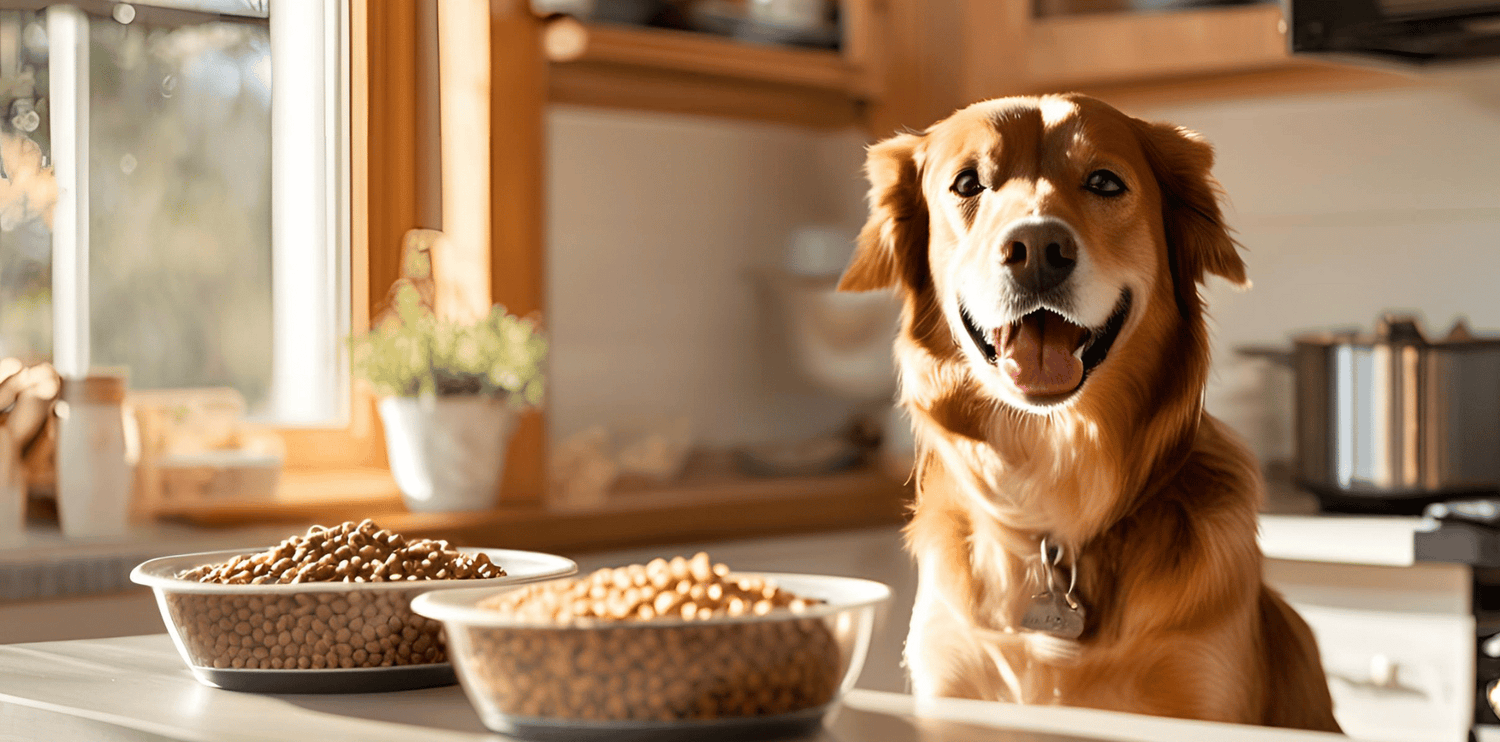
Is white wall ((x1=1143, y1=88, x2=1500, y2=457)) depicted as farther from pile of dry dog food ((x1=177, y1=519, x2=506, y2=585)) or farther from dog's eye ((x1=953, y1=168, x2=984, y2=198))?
pile of dry dog food ((x1=177, y1=519, x2=506, y2=585))

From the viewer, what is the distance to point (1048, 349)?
119 cm

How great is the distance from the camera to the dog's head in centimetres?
116

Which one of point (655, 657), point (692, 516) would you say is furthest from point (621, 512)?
point (655, 657)

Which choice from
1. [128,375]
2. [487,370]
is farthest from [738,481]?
[128,375]

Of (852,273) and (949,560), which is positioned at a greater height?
(852,273)

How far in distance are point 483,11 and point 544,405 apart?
604 mm

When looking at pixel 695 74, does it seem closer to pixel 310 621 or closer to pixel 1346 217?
pixel 1346 217

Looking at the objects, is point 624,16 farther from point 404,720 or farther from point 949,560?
point 404,720

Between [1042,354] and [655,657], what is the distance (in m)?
0.60

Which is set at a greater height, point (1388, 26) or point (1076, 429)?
point (1388, 26)

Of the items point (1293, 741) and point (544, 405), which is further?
point (544, 405)

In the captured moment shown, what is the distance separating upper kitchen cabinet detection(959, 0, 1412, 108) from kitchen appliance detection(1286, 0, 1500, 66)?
159 millimetres

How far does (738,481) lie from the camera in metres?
2.69

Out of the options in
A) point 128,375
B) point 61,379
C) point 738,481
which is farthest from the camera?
point 738,481
